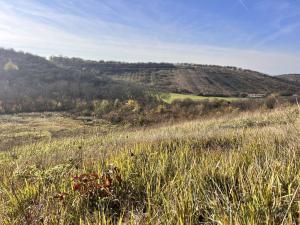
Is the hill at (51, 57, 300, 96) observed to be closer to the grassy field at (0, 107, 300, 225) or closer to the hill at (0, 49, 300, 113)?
the hill at (0, 49, 300, 113)

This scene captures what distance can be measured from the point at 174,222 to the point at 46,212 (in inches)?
54.5

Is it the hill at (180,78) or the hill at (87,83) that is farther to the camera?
the hill at (180,78)

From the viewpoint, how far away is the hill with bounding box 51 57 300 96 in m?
68.6

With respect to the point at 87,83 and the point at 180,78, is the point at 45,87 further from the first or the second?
the point at 180,78

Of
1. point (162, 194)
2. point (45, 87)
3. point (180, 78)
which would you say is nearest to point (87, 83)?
point (45, 87)

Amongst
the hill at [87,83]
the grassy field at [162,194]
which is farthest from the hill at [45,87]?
the grassy field at [162,194]

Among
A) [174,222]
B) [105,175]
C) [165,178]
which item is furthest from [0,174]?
[174,222]

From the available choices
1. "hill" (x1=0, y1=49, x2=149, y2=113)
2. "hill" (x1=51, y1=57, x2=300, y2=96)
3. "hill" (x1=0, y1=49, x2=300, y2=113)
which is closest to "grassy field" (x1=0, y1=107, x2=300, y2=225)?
"hill" (x1=0, y1=49, x2=300, y2=113)

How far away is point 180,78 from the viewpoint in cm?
8050

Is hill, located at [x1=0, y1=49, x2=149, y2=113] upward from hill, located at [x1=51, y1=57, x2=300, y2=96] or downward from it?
downward

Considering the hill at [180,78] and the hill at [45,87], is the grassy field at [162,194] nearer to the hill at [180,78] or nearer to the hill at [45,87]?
the hill at [45,87]

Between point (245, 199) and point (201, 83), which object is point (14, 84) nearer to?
point (201, 83)

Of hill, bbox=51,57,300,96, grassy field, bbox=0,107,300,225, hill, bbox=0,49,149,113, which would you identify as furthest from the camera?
hill, bbox=51,57,300,96

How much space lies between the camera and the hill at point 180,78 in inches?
2699
